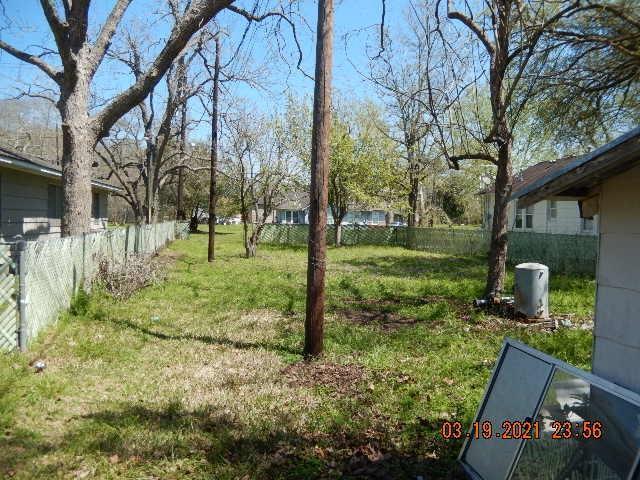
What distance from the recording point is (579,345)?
7047mm

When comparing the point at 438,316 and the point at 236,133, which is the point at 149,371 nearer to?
the point at 438,316

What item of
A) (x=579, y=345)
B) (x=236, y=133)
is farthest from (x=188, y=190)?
(x=579, y=345)

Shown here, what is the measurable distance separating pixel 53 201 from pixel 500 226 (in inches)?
485

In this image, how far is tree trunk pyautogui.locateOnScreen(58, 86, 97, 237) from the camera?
955 centimetres

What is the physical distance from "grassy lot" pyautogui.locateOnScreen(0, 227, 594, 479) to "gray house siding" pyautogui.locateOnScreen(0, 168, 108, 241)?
359 centimetres

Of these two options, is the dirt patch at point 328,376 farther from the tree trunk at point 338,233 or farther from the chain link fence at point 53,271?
the tree trunk at point 338,233

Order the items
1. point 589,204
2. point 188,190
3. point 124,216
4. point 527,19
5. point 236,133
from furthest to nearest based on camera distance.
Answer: point 124,216, point 188,190, point 236,133, point 527,19, point 589,204

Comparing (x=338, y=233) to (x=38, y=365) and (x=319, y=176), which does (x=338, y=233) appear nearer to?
(x=319, y=176)

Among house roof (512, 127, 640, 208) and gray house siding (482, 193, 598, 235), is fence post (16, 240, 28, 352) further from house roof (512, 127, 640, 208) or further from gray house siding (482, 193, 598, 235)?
gray house siding (482, 193, 598, 235)

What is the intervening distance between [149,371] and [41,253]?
240 centimetres

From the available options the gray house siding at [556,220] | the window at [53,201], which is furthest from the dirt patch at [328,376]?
the gray house siding at [556,220]

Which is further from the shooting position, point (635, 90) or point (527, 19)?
point (635, 90)

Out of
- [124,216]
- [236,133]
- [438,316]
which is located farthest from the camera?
[124,216]
